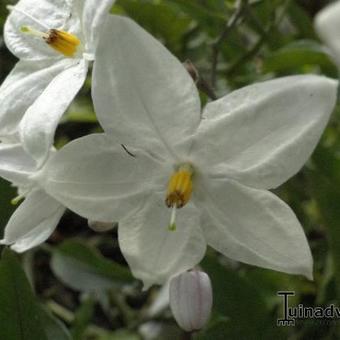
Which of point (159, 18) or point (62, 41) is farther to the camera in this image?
point (159, 18)

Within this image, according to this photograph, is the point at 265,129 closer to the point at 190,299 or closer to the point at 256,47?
the point at 190,299

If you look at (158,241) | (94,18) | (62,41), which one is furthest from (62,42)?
(158,241)

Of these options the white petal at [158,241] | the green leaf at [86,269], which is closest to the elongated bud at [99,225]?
the white petal at [158,241]

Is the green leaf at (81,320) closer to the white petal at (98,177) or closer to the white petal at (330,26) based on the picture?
the white petal at (98,177)

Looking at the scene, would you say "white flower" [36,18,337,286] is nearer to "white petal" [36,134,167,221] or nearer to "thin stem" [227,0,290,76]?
"white petal" [36,134,167,221]

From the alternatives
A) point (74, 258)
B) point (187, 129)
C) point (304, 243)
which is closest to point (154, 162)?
point (187, 129)

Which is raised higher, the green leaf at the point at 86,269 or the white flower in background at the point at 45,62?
the white flower in background at the point at 45,62

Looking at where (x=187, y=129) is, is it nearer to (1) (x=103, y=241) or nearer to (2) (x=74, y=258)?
(2) (x=74, y=258)
